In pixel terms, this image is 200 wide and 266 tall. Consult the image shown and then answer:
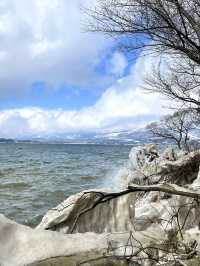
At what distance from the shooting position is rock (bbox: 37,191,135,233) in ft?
20.8

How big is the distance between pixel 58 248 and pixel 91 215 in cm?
143

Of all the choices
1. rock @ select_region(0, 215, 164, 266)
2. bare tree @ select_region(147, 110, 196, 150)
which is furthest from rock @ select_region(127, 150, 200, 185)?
bare tree @ select_region(147, 110, 196, 150)

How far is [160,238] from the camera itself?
574cm

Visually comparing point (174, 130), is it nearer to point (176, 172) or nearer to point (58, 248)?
point (176, 172)

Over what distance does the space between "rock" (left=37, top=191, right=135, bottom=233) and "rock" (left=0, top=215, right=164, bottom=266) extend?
0.84 metres

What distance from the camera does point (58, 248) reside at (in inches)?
199

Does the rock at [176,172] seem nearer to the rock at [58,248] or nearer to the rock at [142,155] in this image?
the rock at [142,155]

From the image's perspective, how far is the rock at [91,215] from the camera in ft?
20.8

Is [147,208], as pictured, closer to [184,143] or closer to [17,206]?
[17,206]

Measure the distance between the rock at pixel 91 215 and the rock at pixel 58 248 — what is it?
840 millimetres

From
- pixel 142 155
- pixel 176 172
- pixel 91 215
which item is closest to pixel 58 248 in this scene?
pixel 91 215

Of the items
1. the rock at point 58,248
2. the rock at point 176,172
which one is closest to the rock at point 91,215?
the rock at point 58,248

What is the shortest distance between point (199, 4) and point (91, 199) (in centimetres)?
704

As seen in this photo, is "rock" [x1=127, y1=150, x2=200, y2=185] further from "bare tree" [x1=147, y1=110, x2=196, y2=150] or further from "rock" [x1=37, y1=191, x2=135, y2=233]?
"bare tree" [x1=147, y1=110, x2=196, y2=150]
